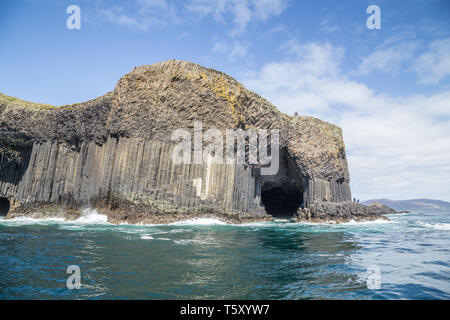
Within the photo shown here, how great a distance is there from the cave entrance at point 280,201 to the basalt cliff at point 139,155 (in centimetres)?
1031

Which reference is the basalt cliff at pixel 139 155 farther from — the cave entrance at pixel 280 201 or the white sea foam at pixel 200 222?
the cave entrance at pixel 280 201

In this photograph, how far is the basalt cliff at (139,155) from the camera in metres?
23.7

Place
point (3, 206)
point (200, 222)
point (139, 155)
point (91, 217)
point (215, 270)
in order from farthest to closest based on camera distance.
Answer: point (3, 206)
point (139, 155)
point (91, 217)
point (200, 222)
point (215, 270)

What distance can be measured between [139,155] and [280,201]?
81.6ft

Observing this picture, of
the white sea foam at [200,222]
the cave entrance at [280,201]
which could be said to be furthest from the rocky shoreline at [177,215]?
the cave entrance at [280,201]

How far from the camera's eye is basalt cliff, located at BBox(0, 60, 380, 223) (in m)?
23.7

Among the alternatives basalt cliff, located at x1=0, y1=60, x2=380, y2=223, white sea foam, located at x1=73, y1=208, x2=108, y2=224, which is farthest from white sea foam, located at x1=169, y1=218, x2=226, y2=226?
white sea foam, located at x1=73, y1=208, x2=108, y2=224

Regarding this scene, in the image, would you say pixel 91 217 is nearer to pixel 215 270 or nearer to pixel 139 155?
pixel 139 155

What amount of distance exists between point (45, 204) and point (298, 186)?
2876 cm

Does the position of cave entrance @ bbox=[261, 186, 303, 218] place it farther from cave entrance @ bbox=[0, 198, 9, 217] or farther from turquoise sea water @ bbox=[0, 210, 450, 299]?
cave entrance @ bbox=[0, 198, 9, 217]

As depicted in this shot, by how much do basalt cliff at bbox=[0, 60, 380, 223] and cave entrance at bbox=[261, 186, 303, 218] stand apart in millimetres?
10309

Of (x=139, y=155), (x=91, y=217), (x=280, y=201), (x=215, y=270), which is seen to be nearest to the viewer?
(x=215, y=270)

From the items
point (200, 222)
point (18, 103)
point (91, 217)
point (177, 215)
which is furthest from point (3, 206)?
point (200, 222)

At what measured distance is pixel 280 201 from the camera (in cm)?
4147
